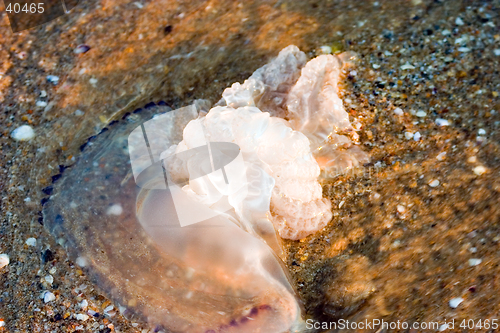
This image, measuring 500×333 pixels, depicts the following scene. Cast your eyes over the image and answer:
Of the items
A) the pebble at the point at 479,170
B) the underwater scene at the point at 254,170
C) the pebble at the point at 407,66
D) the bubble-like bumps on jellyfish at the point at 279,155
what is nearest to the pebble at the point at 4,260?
the underwater scene at the point at 254,170

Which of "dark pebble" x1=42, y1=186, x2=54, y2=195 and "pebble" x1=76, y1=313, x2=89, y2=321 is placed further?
"dark pebble" x1=42, y1=186, x2=54, y2=195

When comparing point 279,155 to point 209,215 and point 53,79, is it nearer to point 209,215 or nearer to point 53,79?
point 209,215

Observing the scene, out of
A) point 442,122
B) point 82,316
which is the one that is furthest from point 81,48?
point 442,122

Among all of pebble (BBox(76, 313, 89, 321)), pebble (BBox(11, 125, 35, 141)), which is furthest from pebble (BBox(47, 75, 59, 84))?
pebble (BBox(76, 313, 89, 321))

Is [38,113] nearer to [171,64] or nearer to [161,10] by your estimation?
[171,64]

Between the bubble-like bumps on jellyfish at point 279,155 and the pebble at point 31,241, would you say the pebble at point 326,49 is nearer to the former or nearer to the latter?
the bubble-like bumps on jellyfish at point 279,155

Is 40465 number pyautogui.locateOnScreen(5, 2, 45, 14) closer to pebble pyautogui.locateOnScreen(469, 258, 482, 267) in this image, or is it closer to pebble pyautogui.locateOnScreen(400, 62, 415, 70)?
pebble pyautogui.locateOnScreen(400, 62, 415, 70)

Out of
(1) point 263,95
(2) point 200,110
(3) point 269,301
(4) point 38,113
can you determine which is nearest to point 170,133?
(2) point 200,110
